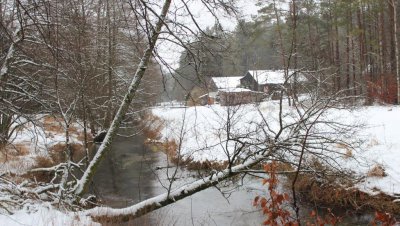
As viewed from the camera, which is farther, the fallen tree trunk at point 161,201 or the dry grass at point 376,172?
the dry grass at point 376,172

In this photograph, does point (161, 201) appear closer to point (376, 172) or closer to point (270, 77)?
point (376, 172)

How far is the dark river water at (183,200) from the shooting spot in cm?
830

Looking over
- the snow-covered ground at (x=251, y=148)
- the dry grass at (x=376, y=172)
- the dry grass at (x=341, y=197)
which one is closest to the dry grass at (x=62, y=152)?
the snow-covered ground at (x=251, y=148)

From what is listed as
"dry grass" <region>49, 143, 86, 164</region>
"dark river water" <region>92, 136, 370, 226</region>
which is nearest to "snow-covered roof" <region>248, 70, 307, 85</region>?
"dark river water" <region>92, 136, 370, 226</region>

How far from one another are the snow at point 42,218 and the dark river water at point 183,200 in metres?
0.89

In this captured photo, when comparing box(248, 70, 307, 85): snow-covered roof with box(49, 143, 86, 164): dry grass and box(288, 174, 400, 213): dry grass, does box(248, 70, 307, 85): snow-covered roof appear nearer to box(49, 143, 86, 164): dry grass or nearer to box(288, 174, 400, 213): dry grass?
box(288, 174, 400, 213): dry grass

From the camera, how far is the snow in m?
4.89

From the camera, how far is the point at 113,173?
44.3 feet

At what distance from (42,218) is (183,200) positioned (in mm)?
5424

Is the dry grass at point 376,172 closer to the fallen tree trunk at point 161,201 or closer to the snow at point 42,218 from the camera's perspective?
the fallen tree trunk at point 161,201

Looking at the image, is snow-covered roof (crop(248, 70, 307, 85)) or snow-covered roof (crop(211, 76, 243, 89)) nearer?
snow-covered roof (crop(211, 76, 243, 89))

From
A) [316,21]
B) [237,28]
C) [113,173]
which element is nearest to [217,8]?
[237,28]

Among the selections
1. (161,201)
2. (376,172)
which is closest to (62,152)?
(161,201)

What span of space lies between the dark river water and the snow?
0.89 m
